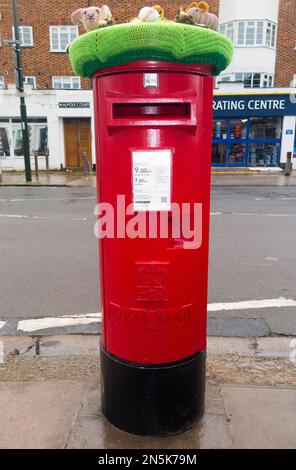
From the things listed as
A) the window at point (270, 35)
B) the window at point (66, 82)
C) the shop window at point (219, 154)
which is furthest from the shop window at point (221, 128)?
the window at point (66, 82)

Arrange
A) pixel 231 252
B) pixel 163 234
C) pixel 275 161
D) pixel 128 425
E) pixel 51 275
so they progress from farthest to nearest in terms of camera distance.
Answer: pixel 275 161 → pixel 231 252 → pixel 51 275 → pixel 128 425 → pixel 163 234

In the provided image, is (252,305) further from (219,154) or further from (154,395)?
(219,154)

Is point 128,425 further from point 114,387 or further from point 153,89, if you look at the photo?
point 153,89

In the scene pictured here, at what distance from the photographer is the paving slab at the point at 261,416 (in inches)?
92.1

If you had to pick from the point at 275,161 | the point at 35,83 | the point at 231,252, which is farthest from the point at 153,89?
the point at 35,83

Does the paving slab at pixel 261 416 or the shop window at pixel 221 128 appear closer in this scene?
the paving slab at pixel 261 416

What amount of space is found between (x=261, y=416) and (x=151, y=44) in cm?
224

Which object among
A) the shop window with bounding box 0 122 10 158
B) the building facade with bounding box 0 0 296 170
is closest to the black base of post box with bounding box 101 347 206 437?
the building facade with bounding box 0 0 296 170

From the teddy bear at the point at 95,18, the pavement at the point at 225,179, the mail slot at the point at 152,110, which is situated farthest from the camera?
the pavement at the point at 225,179

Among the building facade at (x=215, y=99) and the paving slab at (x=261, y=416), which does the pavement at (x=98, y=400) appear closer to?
the paving slab at (x=261, y=416)

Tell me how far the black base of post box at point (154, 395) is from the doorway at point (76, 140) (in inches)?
A: 819

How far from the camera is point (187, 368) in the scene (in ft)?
7.72

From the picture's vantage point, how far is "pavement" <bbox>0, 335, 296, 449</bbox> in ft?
7.72
